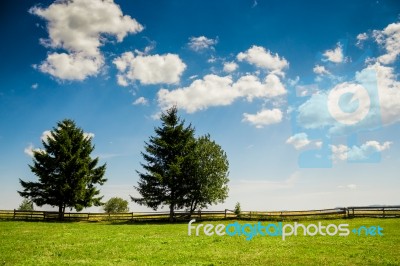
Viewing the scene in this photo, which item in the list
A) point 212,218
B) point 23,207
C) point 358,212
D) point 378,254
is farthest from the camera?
point 23,207

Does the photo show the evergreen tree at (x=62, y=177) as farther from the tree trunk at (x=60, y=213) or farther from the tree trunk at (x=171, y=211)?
the tree trunk at (x=171, y=211)

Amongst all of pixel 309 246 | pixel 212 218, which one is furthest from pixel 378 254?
pixel 212 218

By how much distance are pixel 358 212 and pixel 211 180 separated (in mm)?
18020

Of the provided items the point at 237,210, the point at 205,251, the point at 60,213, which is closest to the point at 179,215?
the point at 237,210

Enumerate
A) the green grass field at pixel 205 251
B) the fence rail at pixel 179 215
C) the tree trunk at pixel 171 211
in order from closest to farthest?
the green grass field at pixel 205 251, the fence rail at pixel 179 215, the tree trunk at pixel 171 211

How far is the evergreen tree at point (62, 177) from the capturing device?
41938mm

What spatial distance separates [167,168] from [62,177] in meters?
14.0

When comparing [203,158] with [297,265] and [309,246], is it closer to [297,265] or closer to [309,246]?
[309,246]

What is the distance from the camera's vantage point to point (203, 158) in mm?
42875

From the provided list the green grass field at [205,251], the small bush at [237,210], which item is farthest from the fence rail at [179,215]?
the green grass field at [205,251]

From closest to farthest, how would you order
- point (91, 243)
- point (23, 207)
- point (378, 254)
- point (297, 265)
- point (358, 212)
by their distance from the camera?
point (297, 265), point (378, 254), point (91, 243), point (358, 212), point (23, 207)

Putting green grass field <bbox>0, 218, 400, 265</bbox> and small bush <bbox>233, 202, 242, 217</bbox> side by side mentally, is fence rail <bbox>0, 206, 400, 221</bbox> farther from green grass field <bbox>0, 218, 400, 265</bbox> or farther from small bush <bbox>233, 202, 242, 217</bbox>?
green grass field <bbox>0, 218, 400, 265</bbox>

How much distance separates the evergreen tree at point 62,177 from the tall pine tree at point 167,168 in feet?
24.7

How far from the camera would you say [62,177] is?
41.7 metres
